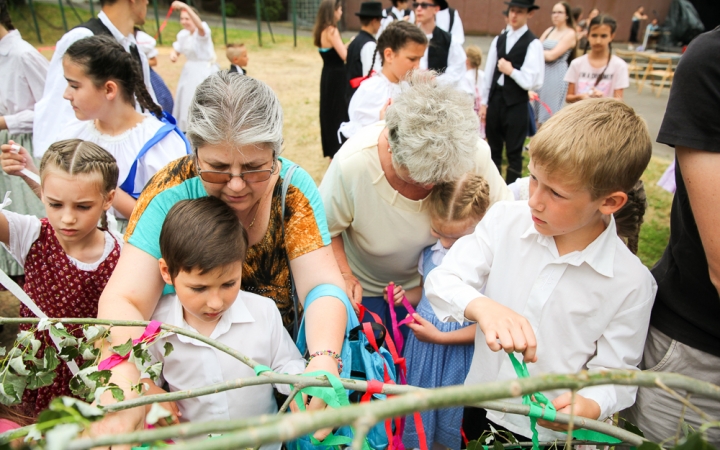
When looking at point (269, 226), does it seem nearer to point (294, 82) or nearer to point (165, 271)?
point (165, 271)

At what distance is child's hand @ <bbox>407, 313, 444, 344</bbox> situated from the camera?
2.23 meters

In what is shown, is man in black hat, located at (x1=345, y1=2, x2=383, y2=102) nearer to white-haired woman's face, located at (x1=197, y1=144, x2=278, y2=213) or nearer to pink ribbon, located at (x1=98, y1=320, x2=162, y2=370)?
white-haired woman's face, located at (x1=197, y1=144, x2=278, y2=213)

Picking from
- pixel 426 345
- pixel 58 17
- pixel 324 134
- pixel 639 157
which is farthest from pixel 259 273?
pixel 58 17

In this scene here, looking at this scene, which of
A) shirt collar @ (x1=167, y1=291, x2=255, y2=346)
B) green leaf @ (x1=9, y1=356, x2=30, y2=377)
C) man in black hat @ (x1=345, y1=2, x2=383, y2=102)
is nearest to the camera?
green leaf @ (x1=9, y1=356, x2=30, y2=377)

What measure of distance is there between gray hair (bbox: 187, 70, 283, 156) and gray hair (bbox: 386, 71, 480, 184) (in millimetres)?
654

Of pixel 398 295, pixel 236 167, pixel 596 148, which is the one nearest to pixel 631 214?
pixel 596 148

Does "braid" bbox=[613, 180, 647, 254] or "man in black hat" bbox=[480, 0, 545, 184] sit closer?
"braid" bbox=[613, 180, 647, 254]

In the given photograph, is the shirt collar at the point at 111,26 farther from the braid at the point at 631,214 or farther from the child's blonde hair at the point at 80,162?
the braid at the point at 631,214

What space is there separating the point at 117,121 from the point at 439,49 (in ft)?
13.2

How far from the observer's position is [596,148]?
1.53 m

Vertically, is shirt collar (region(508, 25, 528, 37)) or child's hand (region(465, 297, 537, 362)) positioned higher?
shirt collar (region(508, 25, 528, 37))

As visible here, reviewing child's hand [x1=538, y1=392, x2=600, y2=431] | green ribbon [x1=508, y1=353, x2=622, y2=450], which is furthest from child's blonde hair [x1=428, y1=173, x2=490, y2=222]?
green ribbon [x1=508, y1=353, x2=622, y2=450]

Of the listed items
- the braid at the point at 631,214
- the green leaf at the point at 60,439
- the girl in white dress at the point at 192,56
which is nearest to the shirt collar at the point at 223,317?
the green leaf at the point at 60,439

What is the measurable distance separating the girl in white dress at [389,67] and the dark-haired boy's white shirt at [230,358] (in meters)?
2.61
